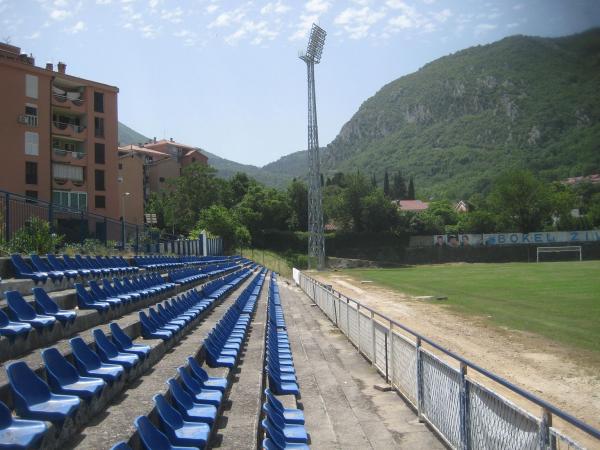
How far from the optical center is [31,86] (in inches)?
1572

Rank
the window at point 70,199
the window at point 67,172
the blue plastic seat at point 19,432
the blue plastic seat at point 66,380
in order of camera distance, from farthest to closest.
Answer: the window at point 67,172 → the window at point 70,199 → the blue plastic seat at point 66,380 → the blue plastic seat at point 19,432

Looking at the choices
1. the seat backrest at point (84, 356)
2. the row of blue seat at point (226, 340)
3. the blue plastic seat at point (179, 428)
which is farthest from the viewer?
the row of blue seat at point (226, 340)

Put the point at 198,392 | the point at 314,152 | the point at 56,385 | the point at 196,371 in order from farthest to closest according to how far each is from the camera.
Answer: the point at 314,152
the point at 196,371
the point at 198,392
the point at 56,385

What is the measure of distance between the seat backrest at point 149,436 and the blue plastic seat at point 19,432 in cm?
61

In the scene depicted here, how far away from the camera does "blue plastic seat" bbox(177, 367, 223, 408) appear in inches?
225

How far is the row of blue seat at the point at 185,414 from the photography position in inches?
156

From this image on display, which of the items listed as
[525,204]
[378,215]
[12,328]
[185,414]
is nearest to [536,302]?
[185,414]

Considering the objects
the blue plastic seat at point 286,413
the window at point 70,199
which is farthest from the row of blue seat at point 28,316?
the window at point 70,199

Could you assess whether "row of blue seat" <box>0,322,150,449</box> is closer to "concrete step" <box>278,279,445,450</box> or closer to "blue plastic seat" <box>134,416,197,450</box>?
"blue plastic seat" <box>134,416,197,450</box>

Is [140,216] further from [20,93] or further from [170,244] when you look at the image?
[170,244]

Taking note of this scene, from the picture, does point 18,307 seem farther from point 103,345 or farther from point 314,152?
point 314,152

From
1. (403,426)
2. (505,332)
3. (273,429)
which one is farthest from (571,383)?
(273,429)

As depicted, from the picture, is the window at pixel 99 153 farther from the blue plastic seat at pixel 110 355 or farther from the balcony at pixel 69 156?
the blue plastic seat at pixel 110 355

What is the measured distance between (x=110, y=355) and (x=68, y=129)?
4223 cm
